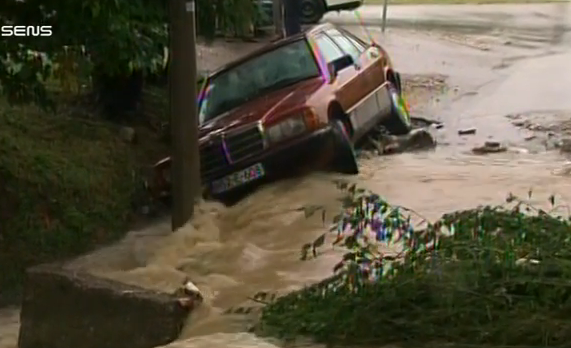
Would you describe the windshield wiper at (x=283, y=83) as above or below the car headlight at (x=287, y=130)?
above

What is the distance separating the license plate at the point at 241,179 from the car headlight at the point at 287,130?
32 centimetres

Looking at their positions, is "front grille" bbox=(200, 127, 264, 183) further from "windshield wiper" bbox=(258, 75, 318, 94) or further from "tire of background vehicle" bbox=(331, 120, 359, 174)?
"windshield wiper" bbox=(258, 75, 318, 94)

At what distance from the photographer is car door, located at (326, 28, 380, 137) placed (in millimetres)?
12625

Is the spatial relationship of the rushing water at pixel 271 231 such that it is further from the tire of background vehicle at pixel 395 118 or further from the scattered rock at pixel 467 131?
the scattered rock at pixel 467 131

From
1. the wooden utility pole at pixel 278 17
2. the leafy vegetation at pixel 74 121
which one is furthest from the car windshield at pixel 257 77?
the wooden utility pole at pixel 278 17

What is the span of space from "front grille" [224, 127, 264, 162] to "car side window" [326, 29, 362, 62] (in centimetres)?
228

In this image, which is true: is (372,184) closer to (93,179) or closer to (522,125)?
(93,179)

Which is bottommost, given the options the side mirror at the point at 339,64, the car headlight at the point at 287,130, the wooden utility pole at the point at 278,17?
the car headlight at the point at 287,130

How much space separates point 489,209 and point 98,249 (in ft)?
18.5

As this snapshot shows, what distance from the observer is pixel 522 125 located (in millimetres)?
15680

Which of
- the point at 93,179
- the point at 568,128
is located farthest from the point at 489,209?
the point at 568,128

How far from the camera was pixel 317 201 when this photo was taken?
10703 millimetres

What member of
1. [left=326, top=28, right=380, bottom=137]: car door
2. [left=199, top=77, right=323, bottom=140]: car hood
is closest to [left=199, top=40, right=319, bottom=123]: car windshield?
[left=199, top=77, right=323, bottom=140]: car hood

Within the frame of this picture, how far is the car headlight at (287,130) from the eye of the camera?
37.3ft
